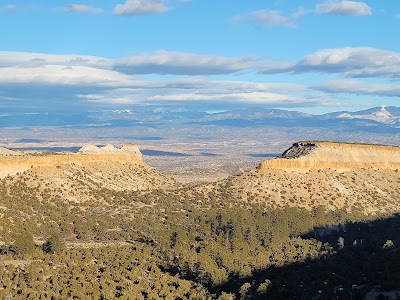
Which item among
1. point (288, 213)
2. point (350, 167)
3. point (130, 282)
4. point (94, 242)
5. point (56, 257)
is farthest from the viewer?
point (350, 167)

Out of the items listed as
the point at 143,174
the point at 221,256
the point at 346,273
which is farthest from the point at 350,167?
the point at 346,273

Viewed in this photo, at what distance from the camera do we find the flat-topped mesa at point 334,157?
9600cm

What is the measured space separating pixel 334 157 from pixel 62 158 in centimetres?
4058

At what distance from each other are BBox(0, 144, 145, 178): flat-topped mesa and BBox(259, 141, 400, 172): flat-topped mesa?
80.0ft

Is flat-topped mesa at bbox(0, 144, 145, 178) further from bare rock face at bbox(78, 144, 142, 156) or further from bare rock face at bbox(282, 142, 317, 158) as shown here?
bare rock face at bbox(282, 142, 317, 158)

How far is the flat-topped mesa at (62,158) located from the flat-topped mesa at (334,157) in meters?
24.4

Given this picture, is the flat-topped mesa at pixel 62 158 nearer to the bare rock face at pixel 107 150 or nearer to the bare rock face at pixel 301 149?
the bare rock face at pixel 107 150

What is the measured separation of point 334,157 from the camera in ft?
335

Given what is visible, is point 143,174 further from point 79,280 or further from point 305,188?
point 79,280

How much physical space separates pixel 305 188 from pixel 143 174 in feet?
88.5

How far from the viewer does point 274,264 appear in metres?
58.7

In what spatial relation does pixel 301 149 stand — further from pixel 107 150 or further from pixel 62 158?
pixel 62 158

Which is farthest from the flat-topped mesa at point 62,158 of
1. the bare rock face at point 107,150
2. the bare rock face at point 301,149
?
the bare rock face at point 301,149

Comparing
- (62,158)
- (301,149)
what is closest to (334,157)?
(301,149)
